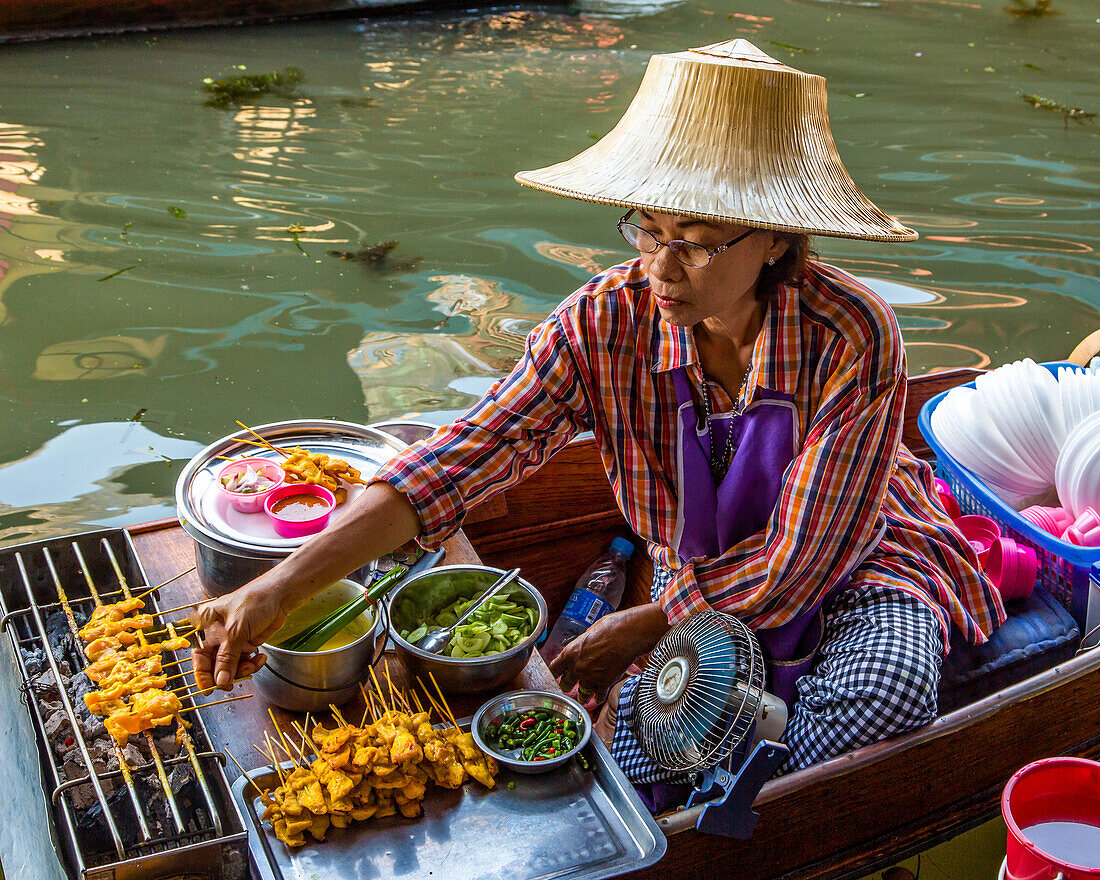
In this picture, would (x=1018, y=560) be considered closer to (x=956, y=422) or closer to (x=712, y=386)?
(x=956, y=422)

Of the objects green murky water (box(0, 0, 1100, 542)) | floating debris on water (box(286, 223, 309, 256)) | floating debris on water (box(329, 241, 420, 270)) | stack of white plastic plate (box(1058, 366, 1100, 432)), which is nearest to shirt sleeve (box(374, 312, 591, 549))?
stack of white plastic plate (box(1058, 366, 1100, 432))

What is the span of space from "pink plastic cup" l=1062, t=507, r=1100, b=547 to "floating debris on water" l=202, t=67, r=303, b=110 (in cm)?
657

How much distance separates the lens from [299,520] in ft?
6.11

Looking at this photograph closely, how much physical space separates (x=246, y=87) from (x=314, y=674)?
682cm

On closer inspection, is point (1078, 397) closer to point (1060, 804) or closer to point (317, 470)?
point (1060, 804)

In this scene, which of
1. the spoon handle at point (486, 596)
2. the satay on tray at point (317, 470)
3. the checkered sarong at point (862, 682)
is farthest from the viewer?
the satay on tray at point (317, 470)

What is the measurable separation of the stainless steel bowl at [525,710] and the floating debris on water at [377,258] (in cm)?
416

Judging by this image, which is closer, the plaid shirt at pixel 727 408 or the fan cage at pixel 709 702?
the fan cage at pixel 709 702

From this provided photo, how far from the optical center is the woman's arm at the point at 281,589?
152 centimetres

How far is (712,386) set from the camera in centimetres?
197

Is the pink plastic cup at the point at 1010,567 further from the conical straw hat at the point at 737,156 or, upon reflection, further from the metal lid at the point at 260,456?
the metal lid at the point at 260,456

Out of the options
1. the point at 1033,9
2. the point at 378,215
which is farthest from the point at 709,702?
the point at 1033,9

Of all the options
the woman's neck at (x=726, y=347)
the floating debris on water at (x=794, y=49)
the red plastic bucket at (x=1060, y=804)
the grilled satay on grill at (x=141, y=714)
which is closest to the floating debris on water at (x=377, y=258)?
the woman's neck at (x=726, y=347)

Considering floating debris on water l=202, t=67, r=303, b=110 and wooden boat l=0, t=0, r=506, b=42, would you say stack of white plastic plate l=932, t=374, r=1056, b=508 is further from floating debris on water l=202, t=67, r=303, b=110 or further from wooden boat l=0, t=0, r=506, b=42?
wooden boat l=0, t=0, r=506, b=42
